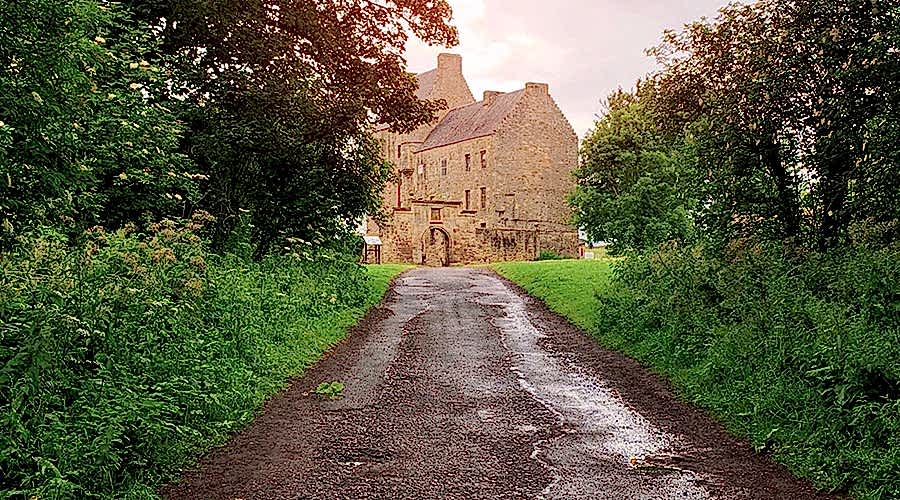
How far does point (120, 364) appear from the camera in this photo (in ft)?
25.8

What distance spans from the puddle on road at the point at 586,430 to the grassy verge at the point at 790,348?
1.03 meters

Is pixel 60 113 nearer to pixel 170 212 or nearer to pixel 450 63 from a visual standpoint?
pixel 170 212

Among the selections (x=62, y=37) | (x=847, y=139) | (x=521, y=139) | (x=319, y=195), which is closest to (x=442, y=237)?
(x=521, y=139)

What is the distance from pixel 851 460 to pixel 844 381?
116 centimetres

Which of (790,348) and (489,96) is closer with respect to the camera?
(790,348)

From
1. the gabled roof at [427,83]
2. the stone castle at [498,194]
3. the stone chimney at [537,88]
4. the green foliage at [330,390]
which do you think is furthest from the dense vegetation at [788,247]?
the gabled roof at [427,83]

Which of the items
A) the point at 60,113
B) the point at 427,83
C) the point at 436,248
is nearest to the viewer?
the point at 60,113

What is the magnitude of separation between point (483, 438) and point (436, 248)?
48.8m

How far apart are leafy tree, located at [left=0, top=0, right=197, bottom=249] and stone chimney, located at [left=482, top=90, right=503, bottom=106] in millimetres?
51467

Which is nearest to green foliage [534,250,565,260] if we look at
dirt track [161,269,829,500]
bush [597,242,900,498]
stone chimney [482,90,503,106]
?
stone chimney [482,90,503,106]

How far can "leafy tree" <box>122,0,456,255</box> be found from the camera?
18.8m

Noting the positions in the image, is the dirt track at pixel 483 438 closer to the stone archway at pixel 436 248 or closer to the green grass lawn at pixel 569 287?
the green grass lawn at pixel 569 287

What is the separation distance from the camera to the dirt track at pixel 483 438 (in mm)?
7348

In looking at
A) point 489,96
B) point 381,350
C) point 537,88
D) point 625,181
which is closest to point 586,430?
point 381,350
